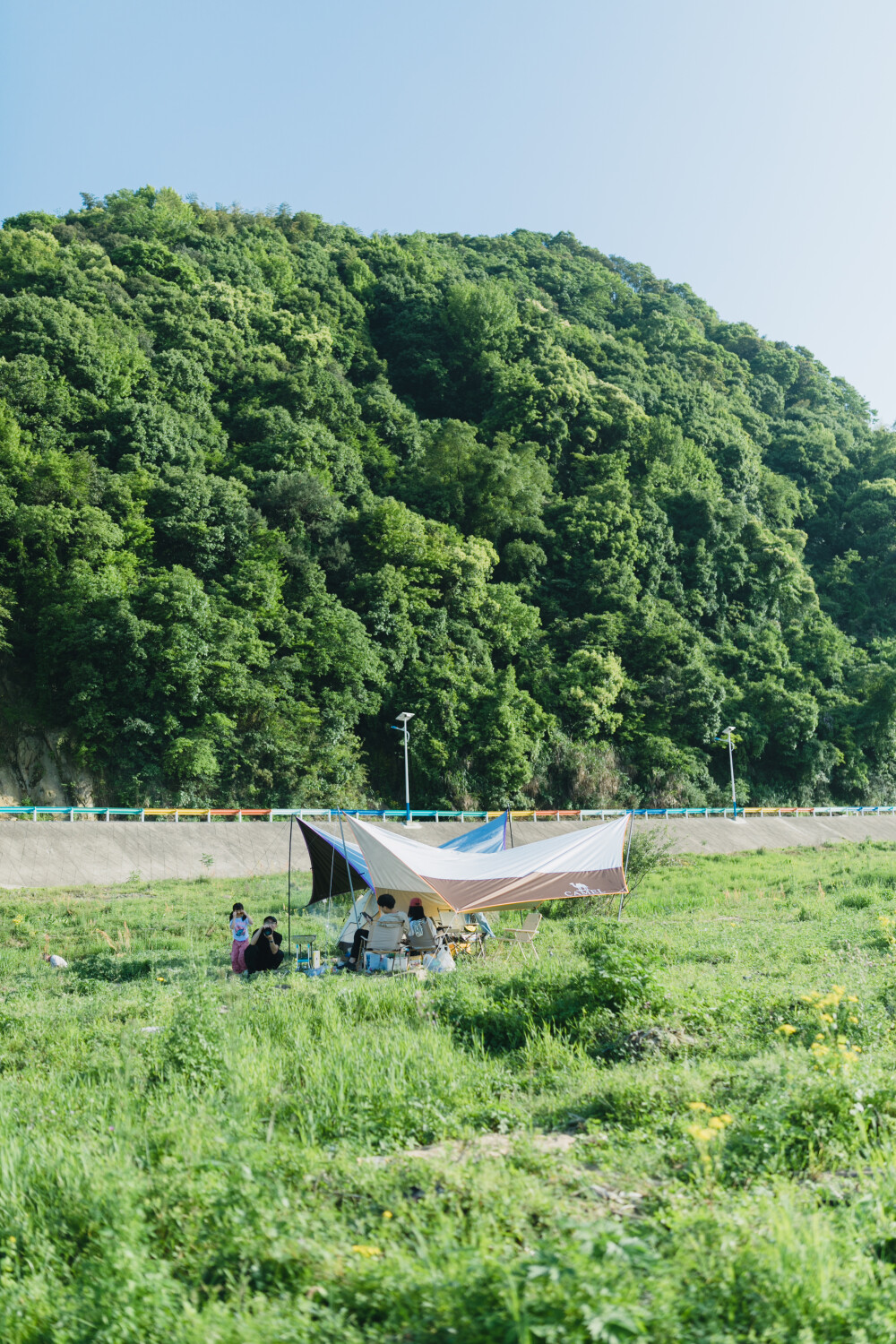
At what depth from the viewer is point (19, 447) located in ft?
117

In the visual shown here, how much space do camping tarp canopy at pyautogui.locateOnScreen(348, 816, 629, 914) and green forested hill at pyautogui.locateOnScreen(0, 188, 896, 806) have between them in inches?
787

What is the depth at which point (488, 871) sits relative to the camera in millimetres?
13203

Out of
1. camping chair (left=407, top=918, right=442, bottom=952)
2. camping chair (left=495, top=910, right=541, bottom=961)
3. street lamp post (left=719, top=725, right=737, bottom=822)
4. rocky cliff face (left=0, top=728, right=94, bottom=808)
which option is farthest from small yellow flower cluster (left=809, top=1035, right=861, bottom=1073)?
street lamp post (left=719, top=725, right=737, bottom=822)

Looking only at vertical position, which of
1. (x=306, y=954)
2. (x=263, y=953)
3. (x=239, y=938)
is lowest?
(x=306, y=954)

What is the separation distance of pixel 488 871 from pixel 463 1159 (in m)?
8.13

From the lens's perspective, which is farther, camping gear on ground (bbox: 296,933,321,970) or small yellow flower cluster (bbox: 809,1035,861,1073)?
camping gear on ground (bbox: 296,933,321,970)

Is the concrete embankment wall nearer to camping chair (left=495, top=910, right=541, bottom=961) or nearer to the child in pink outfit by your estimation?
camping chair (left=495, top=910, right=541, bottom=961)

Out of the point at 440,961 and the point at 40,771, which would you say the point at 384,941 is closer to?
the point at 440,961

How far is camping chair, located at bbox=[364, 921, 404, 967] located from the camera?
1255 cm

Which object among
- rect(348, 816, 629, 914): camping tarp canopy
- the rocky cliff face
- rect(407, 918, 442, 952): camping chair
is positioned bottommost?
rect(407, 918, 442, 952): camping chair

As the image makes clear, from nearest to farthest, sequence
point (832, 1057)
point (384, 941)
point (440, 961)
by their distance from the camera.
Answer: point (832, 1057), point (440, 961), point (384, 941)

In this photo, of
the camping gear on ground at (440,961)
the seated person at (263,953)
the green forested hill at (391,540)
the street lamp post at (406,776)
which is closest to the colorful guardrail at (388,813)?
the street lamp post at (406,776)

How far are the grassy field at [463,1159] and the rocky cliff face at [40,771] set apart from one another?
77.3 ft

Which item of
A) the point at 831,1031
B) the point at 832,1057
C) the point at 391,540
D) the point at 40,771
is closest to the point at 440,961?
the point at 831,1031
